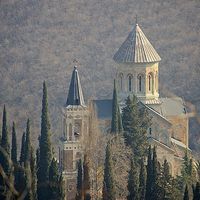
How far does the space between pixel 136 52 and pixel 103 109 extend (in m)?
3.53

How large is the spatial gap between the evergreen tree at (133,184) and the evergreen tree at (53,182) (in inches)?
103

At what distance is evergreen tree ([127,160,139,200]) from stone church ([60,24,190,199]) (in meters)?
7.61

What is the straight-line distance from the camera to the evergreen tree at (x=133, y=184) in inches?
2405

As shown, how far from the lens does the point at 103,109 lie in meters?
75.7

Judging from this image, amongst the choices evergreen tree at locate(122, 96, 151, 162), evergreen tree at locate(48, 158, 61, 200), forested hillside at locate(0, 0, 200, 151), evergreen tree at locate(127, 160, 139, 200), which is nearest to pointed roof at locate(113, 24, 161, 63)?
evergreen tree at locate(122, 96, 151, 162)

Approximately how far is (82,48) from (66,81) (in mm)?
16629

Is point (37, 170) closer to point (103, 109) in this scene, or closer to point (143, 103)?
point (103, 109)

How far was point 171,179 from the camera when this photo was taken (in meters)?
61.6

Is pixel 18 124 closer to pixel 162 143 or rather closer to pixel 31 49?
pixel 162 143

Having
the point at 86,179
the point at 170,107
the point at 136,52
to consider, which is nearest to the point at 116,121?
the point at 86,179

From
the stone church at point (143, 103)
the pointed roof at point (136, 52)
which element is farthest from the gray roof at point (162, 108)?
the pointed roof at point (136, 52)

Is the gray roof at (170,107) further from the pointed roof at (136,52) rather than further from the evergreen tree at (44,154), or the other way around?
the evergreen tree at (44,154)

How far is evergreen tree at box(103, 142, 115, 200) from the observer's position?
203 ft

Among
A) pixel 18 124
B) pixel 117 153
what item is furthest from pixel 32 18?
pixel 117 153
